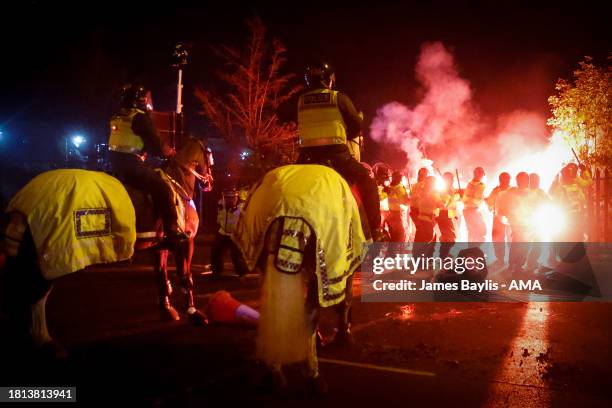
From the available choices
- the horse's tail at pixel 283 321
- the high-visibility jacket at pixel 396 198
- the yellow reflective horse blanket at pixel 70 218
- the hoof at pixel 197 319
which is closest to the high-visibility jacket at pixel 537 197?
→ the high-visibility jacket at pixel 396 198

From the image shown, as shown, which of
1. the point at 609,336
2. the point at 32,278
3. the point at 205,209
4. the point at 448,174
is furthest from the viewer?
the point at 205,209

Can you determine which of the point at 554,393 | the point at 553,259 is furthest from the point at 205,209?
the point at 554,393

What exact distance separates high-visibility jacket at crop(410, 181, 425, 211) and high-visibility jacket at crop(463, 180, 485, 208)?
1.40 metres

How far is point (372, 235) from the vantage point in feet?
18.4

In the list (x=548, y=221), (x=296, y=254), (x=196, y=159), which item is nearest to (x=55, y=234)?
(x=296, y=254)

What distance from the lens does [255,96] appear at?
1079 inches

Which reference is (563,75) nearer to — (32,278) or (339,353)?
(339,353)

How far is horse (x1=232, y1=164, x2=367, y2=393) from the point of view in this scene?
382 centimetres

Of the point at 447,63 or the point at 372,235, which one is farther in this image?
the point at 447,63

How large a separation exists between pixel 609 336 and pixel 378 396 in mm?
3432

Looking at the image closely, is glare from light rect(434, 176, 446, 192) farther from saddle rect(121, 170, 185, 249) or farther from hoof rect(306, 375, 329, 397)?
hoof rect(306, 375, 329, 397)

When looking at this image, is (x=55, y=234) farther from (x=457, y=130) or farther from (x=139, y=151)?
(x=457, y=130)

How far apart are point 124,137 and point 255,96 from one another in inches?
852

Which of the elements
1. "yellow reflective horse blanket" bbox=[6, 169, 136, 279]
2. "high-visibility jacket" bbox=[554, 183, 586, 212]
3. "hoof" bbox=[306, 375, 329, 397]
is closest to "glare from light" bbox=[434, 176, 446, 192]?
"high-visibility jacket" bbox=[554, 183, 586, 212]
